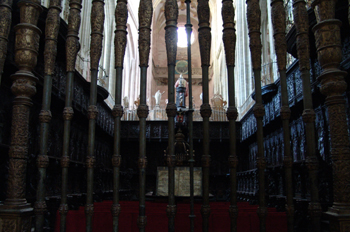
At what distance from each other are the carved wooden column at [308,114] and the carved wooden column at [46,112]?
2896 millimetres

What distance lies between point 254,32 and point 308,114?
1.18 meters

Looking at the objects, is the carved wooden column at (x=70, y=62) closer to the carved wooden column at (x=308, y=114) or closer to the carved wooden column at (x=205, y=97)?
the carved wooden column at (x=205, y=97)

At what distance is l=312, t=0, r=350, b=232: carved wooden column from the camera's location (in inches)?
114

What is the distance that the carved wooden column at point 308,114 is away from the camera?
10.1ft

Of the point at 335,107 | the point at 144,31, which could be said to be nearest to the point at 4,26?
the point at 144,31

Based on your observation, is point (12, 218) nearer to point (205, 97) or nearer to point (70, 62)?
point (70, 62)

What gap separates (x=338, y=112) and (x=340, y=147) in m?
0.36

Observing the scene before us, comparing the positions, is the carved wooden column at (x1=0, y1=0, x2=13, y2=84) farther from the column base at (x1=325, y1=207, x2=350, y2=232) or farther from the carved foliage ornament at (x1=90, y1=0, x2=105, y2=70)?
the column base at (x1=325, y1=207, x2=350, y2=232)

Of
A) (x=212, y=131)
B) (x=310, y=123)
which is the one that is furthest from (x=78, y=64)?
(x=310, y=123)

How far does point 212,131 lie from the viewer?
56.9 ft

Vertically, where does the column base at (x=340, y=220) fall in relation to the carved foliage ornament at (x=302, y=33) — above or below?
below

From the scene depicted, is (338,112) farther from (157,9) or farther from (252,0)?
(157,9)

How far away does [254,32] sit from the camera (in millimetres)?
3625

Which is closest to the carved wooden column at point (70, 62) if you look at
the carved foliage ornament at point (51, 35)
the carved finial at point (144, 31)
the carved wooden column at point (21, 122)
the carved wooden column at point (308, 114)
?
the carved foliage ornament at point (51, 35)
